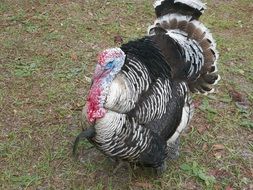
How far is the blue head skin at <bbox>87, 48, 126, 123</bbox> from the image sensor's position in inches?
121

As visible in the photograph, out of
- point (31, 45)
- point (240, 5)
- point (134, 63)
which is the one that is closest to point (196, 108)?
point (134, 63)

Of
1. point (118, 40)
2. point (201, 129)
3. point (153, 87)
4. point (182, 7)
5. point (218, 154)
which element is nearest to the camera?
point (153, 87)

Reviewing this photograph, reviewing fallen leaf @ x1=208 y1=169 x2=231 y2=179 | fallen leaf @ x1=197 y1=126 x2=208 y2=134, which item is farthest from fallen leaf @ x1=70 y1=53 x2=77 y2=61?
fallen leaf @ x1=208 y1=169 x2=231 y2=179

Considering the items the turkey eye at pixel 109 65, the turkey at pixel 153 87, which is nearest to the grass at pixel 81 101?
the turkey at pixel 153 87

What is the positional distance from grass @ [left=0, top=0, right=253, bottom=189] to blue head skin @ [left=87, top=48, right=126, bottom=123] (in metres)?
0.95

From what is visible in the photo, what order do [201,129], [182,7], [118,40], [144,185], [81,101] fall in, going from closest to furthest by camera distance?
1. [144,185]
2. [182,7]
3. [201,129]
4. [81,101]
5. [118,40]

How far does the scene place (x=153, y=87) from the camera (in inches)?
135

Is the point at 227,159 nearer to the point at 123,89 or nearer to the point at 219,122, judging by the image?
the point at 219,122

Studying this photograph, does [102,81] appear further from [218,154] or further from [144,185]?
[218,154]

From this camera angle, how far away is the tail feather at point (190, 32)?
4.00 m

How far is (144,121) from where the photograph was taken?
11.0ft

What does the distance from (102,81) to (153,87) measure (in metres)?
0.52

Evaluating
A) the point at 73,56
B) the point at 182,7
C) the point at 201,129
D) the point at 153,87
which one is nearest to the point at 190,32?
the point at 182,7

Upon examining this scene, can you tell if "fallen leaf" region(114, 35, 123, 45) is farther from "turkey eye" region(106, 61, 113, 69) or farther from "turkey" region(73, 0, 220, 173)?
"turkey eye" region(106, 61, 113, 69)
